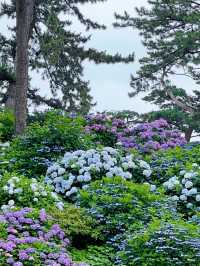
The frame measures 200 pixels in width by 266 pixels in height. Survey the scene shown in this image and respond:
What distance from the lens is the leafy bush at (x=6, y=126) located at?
14086 millimetres

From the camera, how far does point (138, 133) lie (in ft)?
49.1

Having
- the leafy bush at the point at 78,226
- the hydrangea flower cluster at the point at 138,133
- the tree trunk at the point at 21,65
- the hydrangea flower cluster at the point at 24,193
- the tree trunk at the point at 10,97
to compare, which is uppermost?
the tree trunk at the point at 10,97

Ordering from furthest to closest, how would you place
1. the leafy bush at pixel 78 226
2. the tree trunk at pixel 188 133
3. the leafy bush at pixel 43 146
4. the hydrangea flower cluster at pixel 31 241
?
the tree trunk at pixel 188 133 < the leafy bush at pixel 43 146 < the leafy bush at pixel 78 226 < the hydrangea flower cluster at pixel 31 241

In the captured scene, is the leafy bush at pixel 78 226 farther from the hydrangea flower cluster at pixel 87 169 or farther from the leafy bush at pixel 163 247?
the hydrangea flower cluster at pixel 87 169

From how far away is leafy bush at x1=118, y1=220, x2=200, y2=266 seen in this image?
6.38m

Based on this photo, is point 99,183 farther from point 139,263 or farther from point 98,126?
point 98,126

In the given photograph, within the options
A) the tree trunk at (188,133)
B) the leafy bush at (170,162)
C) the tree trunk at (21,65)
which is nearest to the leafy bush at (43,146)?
the leafy bush at (170,162)

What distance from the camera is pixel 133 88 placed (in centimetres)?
2661

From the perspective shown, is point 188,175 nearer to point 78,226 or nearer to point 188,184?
point 188,184

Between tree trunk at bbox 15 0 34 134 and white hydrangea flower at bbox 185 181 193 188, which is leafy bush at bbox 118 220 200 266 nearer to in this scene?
white hydrangea flower at bbox 185 181 193 188

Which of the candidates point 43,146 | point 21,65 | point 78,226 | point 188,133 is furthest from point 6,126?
point 188,133

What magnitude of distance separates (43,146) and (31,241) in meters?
4.49

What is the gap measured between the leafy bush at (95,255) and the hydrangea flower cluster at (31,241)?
0.19m

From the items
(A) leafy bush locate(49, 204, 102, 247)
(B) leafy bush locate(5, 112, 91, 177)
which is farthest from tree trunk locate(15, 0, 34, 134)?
(A) leafy bush locate(49, 204, 102, 247)
